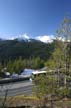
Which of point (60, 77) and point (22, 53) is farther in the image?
point (22, 53)

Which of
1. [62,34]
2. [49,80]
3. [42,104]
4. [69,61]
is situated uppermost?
[62,34]

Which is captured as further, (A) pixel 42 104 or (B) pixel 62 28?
(B) pixel 62 28

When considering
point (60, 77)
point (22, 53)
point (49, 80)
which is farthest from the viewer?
point (22, 53)

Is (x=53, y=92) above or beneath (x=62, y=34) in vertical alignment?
beneath

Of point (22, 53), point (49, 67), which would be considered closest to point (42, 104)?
point (49, 67)

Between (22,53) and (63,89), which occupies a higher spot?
(22,53)

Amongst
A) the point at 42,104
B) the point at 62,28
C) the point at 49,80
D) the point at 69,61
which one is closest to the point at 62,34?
the point at 62,28

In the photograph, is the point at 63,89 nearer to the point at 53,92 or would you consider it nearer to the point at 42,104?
the point at 53,92

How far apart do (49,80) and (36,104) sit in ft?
5.97

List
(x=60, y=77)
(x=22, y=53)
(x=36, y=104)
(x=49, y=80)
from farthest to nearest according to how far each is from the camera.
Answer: (x=22, y=53) → (x=60, y=77) → (x=49, y=80) → (x=36, y=104)

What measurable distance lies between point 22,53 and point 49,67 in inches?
4825

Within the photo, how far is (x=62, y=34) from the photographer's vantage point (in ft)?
57.6

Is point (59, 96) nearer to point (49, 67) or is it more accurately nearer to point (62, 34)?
point (49, 67)

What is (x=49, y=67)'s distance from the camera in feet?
54.8
